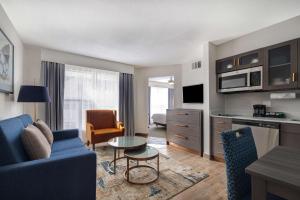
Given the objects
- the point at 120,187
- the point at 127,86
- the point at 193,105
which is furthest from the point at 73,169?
the point at 127,86

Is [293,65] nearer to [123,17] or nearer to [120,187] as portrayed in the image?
[123,17]

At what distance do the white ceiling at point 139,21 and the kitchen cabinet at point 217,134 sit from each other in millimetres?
1562

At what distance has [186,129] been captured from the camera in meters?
3.65

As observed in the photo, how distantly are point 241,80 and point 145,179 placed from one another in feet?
7.74

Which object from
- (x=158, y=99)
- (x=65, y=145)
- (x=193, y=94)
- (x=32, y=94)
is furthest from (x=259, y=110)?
(x=158, y=99)

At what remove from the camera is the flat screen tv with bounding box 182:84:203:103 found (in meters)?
3.55

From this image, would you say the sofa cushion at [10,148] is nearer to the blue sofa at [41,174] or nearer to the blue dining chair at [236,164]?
the blue sofa at [41,174]

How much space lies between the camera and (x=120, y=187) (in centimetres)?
211

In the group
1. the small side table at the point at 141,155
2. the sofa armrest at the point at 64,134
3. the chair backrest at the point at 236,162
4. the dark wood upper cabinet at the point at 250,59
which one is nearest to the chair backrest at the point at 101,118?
the sofa armrest at the point at 64,134

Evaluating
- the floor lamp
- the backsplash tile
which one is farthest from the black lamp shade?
the backsplash tile

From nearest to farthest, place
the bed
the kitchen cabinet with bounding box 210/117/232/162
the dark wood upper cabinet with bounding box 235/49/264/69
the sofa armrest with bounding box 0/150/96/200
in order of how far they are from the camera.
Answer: the sofa armrest with bounding box 0/150/96/200 → the dark wood upper cabinet with bounding box 235/49/264/69 → the kitchen cabinet with bounding box 210/117/232/162 → the bed

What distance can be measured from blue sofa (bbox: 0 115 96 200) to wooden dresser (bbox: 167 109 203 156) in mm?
2377

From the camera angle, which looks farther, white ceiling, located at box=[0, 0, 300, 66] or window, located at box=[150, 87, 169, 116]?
window, located at box=[150, 87, 169, 116]

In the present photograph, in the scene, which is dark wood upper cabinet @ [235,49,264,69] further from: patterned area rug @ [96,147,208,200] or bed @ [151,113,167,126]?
bed @ [151,113,167,126]
